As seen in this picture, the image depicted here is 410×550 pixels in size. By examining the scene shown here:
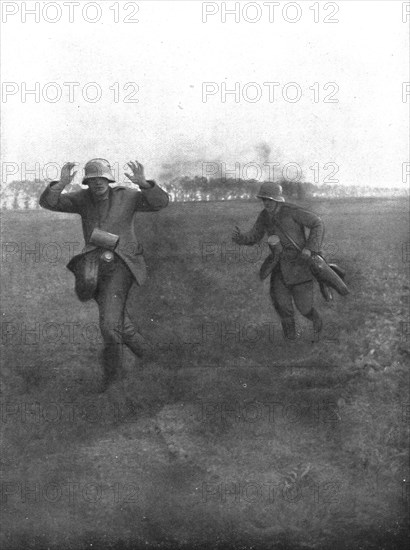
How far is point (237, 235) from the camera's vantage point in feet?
24.3

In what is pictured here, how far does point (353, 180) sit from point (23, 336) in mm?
3459

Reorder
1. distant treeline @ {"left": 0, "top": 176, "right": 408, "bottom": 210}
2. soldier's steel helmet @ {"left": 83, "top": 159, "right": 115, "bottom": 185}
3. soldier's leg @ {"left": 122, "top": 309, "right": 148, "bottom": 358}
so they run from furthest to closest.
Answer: distant treeline @ {"left": 0, "top": 176, "right": 408, "bottom": 210}, soldier's leg @ {"left": 122, "top": 309, "right": 148, "bottom": 358}, soldier's steel helmet @ {"left": 83, "top": 159, "right": 115, "bottom": 185}

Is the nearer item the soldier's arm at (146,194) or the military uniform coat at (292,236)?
the soldier's arm at (146,194)

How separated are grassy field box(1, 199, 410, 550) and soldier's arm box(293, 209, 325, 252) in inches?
4.9

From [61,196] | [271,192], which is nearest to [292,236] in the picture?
[271,192]

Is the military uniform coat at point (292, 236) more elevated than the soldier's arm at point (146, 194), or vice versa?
the soldier's arm at point (146, 194)

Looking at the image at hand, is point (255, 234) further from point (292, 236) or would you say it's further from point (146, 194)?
point (146, 194)

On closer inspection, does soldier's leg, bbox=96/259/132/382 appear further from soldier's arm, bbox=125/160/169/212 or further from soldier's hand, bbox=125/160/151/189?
soldier's hand, bbox=125/160/151/189

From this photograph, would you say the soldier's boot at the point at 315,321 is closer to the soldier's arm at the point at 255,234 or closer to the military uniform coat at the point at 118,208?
the soldier's arm at the point at 255,234

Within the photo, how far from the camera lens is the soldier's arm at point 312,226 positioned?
7.30 metres

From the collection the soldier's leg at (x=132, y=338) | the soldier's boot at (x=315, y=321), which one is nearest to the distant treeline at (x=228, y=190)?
the soldier's boot at (x=315, y=321)

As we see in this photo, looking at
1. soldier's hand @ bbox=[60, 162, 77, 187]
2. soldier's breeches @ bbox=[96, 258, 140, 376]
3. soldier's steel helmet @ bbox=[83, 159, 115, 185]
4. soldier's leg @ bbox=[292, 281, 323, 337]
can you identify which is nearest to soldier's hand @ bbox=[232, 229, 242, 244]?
soldier's leg @ bbox=[292, 281, 323, 337]

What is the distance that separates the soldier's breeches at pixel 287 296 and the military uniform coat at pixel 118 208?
1232 millimetres

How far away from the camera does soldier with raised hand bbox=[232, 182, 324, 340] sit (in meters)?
7.34
